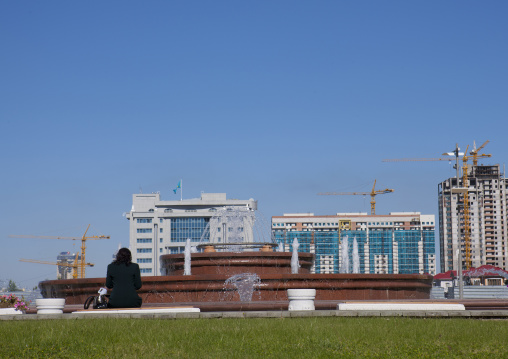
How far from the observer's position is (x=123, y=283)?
12.7 meters

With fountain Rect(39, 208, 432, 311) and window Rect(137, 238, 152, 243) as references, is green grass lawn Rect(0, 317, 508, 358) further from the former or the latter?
window Rect(137, 238, 152, 243)

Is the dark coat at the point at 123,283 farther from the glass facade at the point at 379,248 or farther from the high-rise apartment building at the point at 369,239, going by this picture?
the glass facade at the point at 379,248

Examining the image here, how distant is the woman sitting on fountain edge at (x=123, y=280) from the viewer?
12555 millimetres

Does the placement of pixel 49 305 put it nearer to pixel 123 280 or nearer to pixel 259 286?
pixel 123 280

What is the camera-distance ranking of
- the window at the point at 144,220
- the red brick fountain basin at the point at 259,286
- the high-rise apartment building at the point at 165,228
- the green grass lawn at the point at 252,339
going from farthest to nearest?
1. the window at the point at 144,220
2. the high-rise apartment building at the point at 165,228
3. the red brick fountain basin at the point at 259,286
4. the green grass lawn at the point at 252,339

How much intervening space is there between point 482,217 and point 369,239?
29545 mm

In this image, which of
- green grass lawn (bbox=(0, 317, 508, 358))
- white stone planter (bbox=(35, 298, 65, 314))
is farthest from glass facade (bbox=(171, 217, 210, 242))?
green grass lawn (bbox=(0, 317, 508, 358))

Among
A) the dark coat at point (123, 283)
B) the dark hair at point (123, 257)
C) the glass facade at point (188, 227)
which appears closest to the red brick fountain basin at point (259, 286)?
the dark coat at point (123, 283)

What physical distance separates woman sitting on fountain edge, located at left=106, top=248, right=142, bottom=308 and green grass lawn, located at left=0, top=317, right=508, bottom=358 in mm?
1306

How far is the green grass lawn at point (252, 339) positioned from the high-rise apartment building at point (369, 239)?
162857 mm

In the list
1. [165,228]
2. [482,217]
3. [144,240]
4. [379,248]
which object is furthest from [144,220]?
[482,217]

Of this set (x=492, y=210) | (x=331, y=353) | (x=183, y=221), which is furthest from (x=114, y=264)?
(x=492, y=210)

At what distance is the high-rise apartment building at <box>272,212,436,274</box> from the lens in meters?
179

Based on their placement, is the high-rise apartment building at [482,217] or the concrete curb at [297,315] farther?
the high-rise apartment building at [482,217]
